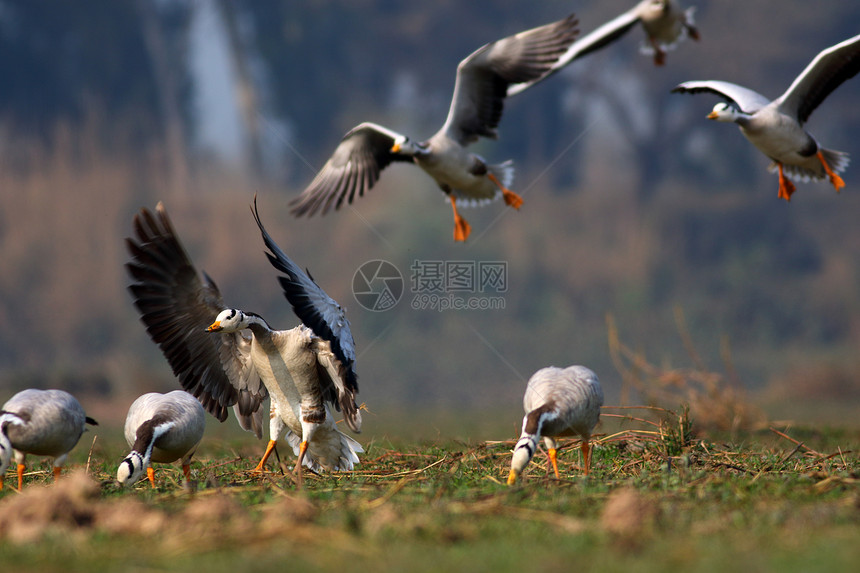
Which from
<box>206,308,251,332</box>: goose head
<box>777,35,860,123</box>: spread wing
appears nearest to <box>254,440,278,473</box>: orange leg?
<box>206,308,251,332</box>: goose head

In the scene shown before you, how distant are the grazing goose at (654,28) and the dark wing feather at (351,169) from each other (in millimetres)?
2451

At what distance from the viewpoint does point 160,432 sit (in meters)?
6.29

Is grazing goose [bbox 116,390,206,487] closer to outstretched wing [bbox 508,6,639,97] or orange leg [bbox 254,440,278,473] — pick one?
orange leg [bbox 254,440,278,473]

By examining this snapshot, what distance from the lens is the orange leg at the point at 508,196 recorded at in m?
9.38

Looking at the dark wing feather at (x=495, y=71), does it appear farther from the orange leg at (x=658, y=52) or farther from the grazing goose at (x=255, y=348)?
the grazing goose at (x=255, y=348)

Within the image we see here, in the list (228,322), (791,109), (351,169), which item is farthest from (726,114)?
(228,322)

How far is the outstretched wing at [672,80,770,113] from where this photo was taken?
7750 millimetres

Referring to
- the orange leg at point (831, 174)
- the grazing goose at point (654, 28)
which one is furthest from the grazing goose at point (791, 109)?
the grazing goose at point (654, 28)

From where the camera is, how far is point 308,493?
549 centimetres

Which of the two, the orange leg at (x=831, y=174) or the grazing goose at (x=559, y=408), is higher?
the orange leg at (x=831, y=174)

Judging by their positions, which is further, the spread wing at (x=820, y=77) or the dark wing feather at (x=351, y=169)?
the dark wing feather at (x=351, y=169)

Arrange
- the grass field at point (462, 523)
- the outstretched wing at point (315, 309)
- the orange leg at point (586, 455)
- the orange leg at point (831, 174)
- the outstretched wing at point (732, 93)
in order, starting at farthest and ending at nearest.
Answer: the orange leg at point (831, 174) < the outstretched wing at point (732, 93) < the orange leg at point (586, 455) < the outstretched wing at point (315, 309) < the grass field at point (462, 523)

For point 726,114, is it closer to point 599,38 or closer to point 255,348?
point 599,38

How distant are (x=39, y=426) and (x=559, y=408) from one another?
340cm
